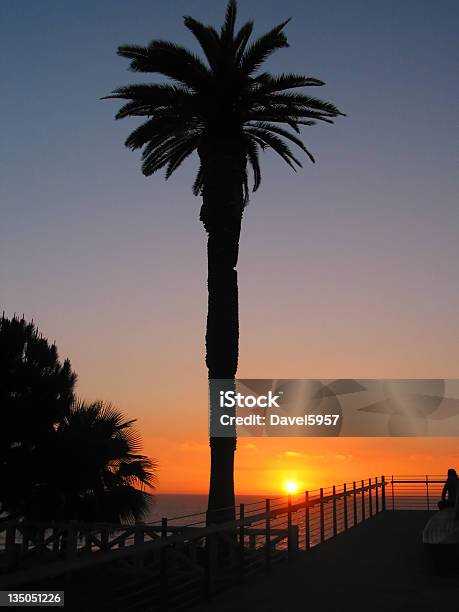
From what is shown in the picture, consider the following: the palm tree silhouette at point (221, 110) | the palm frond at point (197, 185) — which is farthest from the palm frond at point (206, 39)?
the palm frond at point (197, 185)

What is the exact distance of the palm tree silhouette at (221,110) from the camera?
23234 millimetres

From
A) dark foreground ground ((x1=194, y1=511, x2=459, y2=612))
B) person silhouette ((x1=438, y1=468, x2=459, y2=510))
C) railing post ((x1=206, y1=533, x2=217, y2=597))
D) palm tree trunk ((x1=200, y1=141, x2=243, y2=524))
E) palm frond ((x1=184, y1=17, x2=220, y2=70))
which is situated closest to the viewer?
dark foreground ground ((x1=194, y1=511, x2=459, y2=612))

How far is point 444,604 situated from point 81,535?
10.6 meters

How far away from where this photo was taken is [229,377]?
73.9 ft

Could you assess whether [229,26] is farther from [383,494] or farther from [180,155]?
[383,494]

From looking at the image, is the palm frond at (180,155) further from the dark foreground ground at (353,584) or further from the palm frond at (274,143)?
the dark foreground ground at (353,584)

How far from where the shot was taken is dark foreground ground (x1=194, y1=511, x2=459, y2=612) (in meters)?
12.0

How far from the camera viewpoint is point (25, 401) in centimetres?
2478

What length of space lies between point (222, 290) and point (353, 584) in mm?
11046

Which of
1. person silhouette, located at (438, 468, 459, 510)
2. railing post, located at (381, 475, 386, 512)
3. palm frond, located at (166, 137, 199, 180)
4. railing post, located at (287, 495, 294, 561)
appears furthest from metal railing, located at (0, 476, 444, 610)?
palm frond, located at (166, 137, 199, 180)

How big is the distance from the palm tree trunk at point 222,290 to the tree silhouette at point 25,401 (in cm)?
564

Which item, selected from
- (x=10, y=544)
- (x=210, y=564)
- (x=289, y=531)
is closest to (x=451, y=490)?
(x=289, y=531)

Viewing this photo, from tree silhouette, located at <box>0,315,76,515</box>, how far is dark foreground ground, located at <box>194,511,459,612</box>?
9368 mm

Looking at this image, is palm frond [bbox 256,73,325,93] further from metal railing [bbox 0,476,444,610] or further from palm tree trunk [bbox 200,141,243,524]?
metal railing [bbox 0,476,444,610]
